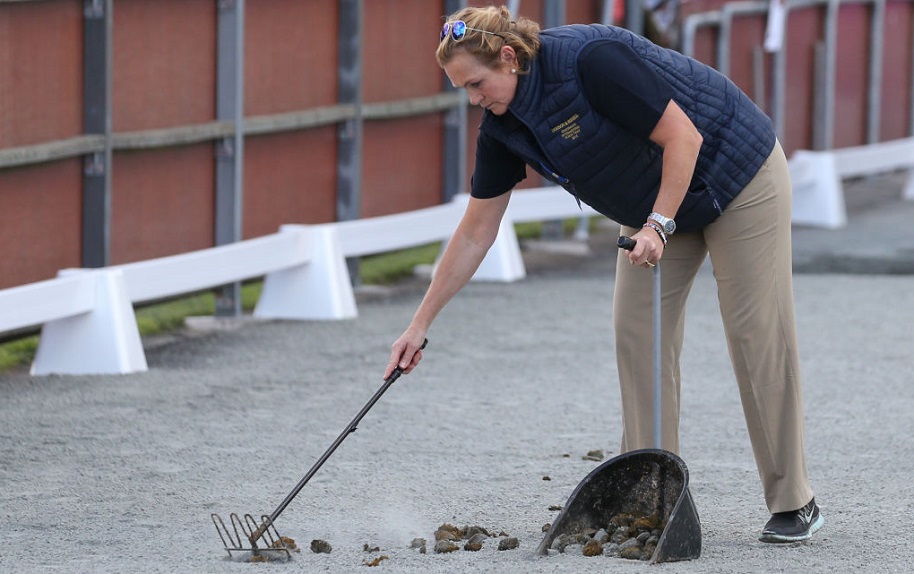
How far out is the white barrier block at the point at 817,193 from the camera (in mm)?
15461

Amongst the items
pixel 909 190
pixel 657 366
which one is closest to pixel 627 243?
pixel 657 366

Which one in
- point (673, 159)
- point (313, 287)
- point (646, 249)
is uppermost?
point (673, 159)

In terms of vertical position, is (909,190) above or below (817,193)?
below

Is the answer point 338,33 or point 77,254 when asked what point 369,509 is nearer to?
point 77,254

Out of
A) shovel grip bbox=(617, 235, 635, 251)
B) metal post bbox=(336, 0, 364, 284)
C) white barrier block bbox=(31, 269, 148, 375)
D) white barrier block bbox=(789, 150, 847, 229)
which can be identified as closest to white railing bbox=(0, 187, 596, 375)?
white barrier block bbox=(31, 269, 148, 375)

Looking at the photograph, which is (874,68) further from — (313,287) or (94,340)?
(94,340)

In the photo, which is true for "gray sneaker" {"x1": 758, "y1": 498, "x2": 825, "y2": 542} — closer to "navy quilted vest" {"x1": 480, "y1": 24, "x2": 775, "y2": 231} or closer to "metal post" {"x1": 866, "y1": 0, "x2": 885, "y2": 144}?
"navy quilted vest" {"x1": 480, "y1": 24, "x2": 775, "y2": 231}

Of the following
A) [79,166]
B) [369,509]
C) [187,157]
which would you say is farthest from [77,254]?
[369,509]

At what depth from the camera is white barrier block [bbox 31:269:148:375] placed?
8414mm

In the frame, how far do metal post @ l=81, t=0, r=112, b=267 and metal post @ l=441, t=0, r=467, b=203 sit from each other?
4.19m

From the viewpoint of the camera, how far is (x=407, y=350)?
536 cm

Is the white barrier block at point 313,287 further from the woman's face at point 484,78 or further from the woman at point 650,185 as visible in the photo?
the woman's face at point 484,78

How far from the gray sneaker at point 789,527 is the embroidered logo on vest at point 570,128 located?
1388 millimetres

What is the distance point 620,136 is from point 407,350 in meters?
0.97
